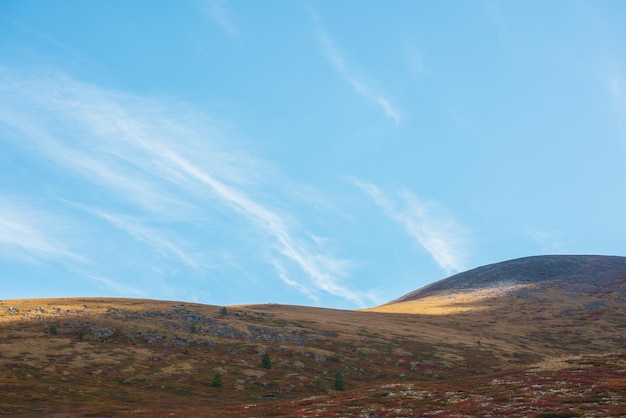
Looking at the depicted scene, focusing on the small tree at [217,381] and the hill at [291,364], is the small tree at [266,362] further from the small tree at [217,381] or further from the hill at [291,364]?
the small tree at [217,381]

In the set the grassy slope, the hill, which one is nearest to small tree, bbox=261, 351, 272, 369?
the hill

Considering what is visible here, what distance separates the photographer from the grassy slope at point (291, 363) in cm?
4628

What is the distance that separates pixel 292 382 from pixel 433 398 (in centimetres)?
3249

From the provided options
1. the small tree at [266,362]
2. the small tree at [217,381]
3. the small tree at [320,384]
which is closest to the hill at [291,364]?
the small tree at [320,384]

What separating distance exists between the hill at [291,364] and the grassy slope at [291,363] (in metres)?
0.27

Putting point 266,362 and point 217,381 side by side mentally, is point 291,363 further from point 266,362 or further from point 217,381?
point 217,381

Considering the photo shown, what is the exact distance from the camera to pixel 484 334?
456ft

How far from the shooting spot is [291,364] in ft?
281

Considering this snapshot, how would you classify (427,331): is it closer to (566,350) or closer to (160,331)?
(566,350)

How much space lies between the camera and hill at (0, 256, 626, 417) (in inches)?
1802

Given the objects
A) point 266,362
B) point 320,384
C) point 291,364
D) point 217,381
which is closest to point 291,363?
point 291,364

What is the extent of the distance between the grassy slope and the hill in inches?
10.6

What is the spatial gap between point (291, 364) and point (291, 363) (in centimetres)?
56

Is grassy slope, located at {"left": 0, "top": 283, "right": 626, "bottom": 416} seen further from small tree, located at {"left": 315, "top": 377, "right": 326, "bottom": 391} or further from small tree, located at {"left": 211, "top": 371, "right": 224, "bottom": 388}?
small tree, located at {"left": 211, "top": 371, "right": 224, "bottom": 388}
